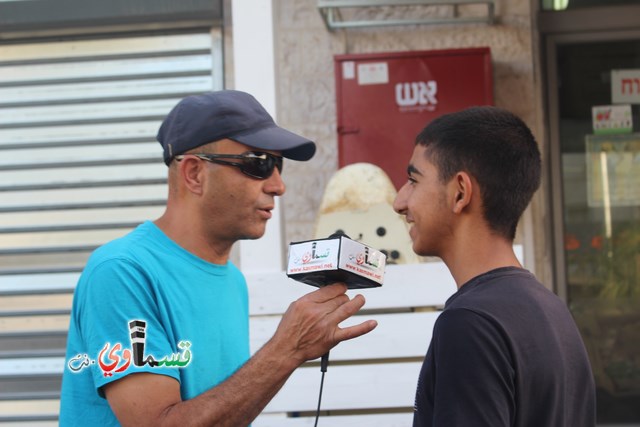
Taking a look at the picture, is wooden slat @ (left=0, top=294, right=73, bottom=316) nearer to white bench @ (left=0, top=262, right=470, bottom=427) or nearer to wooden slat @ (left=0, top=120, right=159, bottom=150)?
wooden slat @ (left=0, top=120, right=159, bottom=150)

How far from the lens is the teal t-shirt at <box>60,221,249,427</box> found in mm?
2051

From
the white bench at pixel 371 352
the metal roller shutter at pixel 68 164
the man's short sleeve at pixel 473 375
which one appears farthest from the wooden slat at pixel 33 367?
the man's short sleeve at pixel 473 375

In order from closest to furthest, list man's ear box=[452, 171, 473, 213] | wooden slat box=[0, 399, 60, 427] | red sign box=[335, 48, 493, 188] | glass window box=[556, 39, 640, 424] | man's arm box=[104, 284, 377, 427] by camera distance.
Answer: man's ear box=[452, 171, 473, 213], man's arm box=[104, 284, 377, 427], red sign box=[335, 48, 493, 188], wooden slat box=[0, 399, 60, 427], glass window box=[556, 39, 640, 424]

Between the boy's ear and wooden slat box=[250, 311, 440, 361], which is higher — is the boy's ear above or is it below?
above

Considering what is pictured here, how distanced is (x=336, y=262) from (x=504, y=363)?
548 millimetres

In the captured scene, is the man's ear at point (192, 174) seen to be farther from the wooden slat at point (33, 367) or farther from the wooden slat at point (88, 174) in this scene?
the wooden slat at point (33, 367)

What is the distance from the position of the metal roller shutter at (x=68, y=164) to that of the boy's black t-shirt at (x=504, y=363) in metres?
3.96

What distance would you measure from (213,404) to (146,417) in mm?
154

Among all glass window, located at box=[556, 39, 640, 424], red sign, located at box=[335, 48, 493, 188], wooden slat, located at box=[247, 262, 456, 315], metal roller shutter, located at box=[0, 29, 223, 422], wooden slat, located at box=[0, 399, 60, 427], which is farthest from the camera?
glass window, located at box=[556, 39, 640, 424]

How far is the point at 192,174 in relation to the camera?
2.38m

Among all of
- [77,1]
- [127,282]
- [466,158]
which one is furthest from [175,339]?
[77,1]

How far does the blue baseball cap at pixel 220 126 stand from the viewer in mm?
2340

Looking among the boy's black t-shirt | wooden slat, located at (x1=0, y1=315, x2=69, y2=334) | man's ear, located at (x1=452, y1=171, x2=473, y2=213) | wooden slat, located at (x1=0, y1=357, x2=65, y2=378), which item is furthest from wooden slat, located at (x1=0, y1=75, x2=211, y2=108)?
the boy's black t-shirt

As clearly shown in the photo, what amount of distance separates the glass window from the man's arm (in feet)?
12.5
